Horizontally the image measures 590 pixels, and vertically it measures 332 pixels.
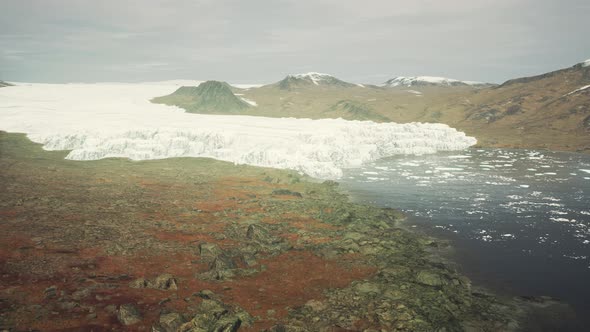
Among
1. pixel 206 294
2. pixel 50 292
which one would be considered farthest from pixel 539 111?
pixel 50 292

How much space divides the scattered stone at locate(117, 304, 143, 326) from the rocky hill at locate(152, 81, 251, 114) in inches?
5253

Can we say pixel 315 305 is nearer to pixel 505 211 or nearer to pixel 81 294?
pixel 81 294

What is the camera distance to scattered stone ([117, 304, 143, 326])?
16656 millimetres

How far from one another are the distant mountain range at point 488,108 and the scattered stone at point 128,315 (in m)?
108

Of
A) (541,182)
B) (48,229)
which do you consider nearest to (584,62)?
(541,182)

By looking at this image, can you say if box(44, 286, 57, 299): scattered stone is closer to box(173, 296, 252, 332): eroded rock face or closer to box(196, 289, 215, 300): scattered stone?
box(173, 296, 252, 332): eroded rock face

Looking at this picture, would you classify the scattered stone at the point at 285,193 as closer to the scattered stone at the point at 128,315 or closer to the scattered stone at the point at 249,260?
the scattered stone at the point at 249,260

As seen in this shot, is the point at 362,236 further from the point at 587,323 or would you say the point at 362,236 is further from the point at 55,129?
the point at 55,129

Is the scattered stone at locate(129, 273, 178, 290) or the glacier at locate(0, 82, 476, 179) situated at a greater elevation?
the glacier at locate(0, 82, 476, 179)

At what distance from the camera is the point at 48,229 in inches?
1095

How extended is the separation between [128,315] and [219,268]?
266 inches

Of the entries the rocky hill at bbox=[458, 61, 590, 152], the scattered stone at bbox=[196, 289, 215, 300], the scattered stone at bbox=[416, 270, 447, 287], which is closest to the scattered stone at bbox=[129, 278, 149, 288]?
the scattered stone at bbox=[196, 289, 215, 300]

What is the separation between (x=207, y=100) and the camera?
521 feet

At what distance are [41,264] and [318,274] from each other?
17.9m
